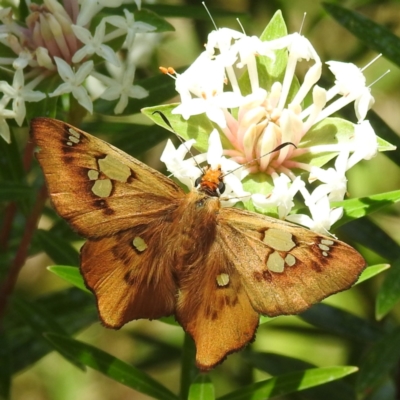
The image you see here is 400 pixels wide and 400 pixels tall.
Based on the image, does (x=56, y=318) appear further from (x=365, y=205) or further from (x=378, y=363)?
(x=365, y=205)

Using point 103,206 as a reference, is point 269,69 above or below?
above

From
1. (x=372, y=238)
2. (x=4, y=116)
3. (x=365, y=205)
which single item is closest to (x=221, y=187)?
(x=365, y=205)

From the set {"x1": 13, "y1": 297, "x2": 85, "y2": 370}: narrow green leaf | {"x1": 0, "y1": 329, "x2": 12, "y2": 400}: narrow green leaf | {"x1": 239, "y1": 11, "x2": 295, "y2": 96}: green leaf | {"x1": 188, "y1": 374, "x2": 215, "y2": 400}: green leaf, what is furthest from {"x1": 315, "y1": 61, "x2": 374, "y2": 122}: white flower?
{"x1": 0, "y1": 329, "x2": 12, "y2": 400}: narrow green leaf


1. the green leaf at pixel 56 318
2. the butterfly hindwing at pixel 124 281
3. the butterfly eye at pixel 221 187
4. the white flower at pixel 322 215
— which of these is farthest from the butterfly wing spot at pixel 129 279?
the green leaf at pixel 56 318

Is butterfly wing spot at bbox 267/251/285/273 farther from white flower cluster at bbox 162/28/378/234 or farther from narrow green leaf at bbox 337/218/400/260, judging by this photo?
narrow green leaf at bbox 337/218/400/260

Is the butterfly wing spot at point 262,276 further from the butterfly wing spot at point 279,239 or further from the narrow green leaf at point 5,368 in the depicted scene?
the narrow green leaf at point 5,368
